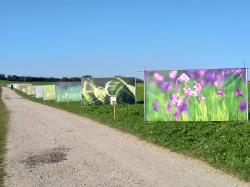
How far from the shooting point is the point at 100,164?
31.0 feet

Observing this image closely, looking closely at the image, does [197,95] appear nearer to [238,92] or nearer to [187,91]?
[187,91]

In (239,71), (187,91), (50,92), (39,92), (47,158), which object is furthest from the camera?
(39,92)

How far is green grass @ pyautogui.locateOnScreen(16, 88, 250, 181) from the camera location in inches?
355

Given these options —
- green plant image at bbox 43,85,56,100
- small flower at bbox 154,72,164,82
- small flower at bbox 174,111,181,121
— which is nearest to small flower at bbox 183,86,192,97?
small flower at bbox 174,111,181,121

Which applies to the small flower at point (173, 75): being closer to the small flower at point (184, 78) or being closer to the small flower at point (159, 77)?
the small flower at point (184, 78)

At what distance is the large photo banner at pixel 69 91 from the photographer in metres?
37.8

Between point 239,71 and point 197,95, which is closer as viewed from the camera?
point 239,71

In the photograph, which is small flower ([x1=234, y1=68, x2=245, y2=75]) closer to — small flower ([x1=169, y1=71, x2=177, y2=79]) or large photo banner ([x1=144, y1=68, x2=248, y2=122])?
large photo banner ([x1=144, y1=68, x2=248, y2=122])

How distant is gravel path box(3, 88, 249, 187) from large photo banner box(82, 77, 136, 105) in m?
15.0

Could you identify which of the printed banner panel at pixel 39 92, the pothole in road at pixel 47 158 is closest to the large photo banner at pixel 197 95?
the pothole in road at pixel 47 158

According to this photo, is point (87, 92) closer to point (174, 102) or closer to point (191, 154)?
point (174, 102)

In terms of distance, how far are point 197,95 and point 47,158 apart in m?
7.02

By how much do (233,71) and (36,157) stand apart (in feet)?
25.6

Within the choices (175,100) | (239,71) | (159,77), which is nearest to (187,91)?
(175,100)
